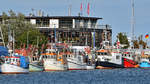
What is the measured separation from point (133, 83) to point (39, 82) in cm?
1474

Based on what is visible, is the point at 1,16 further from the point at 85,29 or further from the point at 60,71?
the point at 60,71

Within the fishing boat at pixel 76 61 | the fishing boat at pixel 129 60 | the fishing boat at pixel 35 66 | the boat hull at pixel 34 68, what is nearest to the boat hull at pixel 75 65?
the fishing boat at pixel 76 61

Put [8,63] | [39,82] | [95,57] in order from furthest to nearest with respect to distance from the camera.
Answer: [95,57]
[8,63]
[39,82]

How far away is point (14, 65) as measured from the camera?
115688 mm

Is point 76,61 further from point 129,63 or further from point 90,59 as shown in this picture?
point 129,63

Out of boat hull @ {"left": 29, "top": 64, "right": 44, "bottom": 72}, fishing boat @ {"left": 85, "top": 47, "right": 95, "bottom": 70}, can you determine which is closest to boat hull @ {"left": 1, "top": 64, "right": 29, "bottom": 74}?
boat hull @ {"left": 29, "top": 64, "right": 44, "bottom": 72}

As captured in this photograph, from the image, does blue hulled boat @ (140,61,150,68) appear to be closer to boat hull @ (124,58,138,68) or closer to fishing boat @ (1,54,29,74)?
boat hull @ (124,58,138,68)

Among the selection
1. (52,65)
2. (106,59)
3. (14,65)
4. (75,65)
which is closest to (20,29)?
(106,59)

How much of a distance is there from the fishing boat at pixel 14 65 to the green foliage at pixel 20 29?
52567 mm

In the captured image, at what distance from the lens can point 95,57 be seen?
517 feet

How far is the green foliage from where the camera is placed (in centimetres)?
17475

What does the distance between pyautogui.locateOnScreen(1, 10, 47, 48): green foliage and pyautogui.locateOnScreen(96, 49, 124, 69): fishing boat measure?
23.6 meters

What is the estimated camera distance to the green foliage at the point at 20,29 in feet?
573

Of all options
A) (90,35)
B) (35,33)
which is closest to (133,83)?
(35,33)
